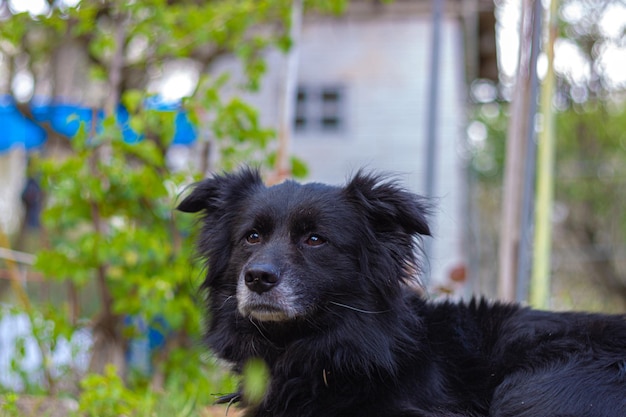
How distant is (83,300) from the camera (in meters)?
6.74

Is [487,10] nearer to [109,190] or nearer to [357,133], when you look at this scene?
[357,133]

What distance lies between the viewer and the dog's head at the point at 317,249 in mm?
2953

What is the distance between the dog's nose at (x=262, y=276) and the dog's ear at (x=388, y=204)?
61 centimetres

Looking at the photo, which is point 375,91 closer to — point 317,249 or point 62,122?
point 62,122

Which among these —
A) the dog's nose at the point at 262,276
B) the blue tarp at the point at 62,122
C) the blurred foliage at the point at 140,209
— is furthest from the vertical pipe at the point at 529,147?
the dog's nose at the point at 262,276

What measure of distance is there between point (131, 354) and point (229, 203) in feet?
9.00

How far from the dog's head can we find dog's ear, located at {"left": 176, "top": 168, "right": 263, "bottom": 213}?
12 cm

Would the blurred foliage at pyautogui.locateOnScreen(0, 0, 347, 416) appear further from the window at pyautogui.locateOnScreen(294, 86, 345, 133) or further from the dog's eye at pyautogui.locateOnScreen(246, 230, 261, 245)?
the window at pyautogui.locateOnScreen(294, 86, 345, 133)

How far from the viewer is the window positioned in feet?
38.4

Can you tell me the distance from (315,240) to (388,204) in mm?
385

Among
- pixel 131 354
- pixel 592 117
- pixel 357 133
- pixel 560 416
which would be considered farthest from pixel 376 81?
pixel 560 416

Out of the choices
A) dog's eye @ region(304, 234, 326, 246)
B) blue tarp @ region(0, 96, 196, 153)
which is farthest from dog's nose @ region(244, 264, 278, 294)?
blue tarp @ region(0, 96, 196, 153)

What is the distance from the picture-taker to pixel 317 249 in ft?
10.2

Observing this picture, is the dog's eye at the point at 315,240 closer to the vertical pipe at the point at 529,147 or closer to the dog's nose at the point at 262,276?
the dog's nose at the point at 262,276
